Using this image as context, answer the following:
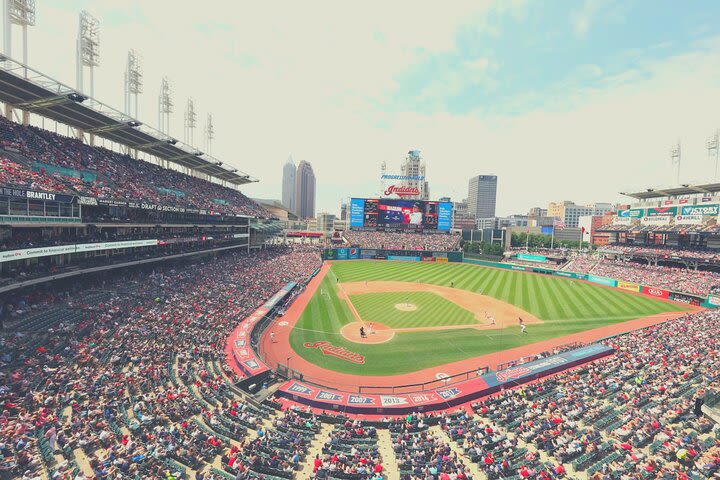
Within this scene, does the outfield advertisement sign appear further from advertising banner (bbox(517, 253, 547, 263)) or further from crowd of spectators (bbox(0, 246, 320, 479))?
advertising banner (bbox(517, 253, 547, 263))

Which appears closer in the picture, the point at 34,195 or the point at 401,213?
the point at 34,195

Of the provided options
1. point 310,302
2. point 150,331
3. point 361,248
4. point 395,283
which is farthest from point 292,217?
point 150,331

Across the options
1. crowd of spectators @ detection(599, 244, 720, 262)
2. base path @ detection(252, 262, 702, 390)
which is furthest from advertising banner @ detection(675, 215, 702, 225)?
base path @ detection(252, 262, 702, 390)

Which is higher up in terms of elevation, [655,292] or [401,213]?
[401,213]

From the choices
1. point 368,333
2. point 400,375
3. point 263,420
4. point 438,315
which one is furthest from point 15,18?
point 438,315

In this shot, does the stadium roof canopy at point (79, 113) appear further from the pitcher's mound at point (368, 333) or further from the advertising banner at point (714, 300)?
the advertising banner at point (714, 300)

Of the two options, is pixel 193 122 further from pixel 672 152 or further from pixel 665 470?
pixel 672 152

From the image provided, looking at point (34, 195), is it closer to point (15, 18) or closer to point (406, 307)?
point (15, 18)
